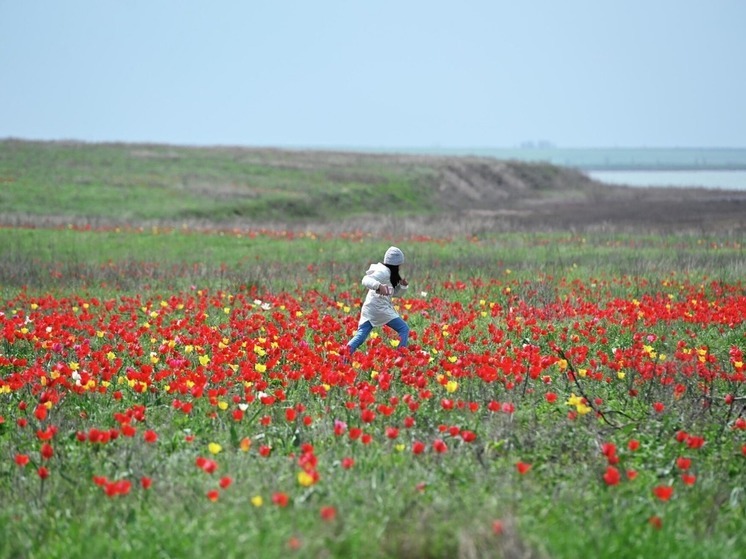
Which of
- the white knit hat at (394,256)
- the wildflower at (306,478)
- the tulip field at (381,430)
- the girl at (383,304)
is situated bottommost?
the tulip field at (381,430)

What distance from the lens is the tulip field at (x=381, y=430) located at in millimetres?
5633

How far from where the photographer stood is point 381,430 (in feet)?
25.7

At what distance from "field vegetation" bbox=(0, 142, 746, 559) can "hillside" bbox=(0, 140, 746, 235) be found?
1548 cm

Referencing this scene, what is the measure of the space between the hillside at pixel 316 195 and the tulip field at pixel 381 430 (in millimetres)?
18124

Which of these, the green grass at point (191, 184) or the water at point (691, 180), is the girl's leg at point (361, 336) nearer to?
the green grass at point (191, 184)

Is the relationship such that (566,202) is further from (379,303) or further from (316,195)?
(379,303)

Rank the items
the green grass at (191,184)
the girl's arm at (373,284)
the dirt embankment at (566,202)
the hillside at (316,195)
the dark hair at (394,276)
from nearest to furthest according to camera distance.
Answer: the girl's arm at (373,284), the dark hair at (394,276), the dirt embankment at (566,202), the hillside at (316,195), the green grass at (191,184)

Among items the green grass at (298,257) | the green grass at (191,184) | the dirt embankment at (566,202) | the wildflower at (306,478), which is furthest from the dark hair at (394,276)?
the green grass at (191,184)

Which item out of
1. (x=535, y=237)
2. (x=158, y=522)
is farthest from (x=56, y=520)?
(x=535, y=237)

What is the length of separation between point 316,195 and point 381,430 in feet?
139

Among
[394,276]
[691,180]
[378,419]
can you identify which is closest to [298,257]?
[394,276]

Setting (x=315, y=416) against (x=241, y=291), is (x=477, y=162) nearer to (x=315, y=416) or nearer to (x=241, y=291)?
(x=241, y=291)

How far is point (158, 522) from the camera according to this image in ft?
19.1

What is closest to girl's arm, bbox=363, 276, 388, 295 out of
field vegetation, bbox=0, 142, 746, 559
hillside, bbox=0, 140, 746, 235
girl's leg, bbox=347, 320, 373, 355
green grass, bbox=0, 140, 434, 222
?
girl's leg, bbox=347, 320, 373, 355
